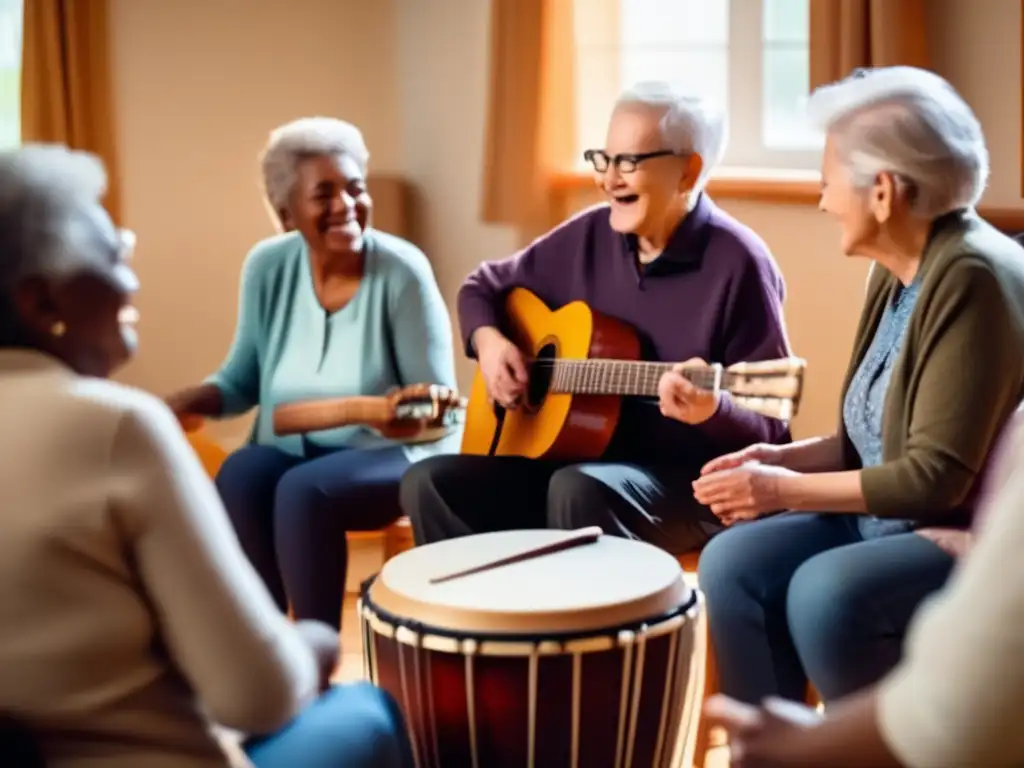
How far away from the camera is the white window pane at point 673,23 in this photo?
359 cm

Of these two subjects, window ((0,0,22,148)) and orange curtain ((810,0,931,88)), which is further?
window ((0,0,22,148))

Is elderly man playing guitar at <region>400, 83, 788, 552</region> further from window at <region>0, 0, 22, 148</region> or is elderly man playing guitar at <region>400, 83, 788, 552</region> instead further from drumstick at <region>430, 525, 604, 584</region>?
window at <region>0, 0, 22, 148</region>

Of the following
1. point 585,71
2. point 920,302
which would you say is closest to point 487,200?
point 585,71

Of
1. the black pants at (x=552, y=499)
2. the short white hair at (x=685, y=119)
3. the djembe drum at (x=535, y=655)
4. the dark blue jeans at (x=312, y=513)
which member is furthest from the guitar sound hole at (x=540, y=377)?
the djembe drum at (x=535, y=655)

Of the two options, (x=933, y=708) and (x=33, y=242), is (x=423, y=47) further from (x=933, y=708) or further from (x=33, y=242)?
(x=933, y=708)

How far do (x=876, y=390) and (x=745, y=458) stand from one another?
0.74 feet

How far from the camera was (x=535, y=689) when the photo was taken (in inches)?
66.4

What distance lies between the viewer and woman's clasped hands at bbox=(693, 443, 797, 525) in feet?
6.40

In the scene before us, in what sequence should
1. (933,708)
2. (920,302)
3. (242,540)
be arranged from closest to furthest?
1. (933,708)
2. (920,302)
3. (242,540)

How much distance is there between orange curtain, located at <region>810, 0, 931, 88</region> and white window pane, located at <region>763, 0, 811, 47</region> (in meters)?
0.50

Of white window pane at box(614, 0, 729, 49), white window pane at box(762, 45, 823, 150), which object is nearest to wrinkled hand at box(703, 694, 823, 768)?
white window pane at box(762, 45, 823, 150)

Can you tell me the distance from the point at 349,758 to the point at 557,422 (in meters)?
1.11

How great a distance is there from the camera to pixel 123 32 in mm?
3881

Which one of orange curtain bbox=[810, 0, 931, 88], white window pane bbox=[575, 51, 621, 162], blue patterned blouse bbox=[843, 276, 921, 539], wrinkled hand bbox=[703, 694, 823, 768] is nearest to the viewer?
wrinkled hand bbox=[703, 694, 823, 768]
